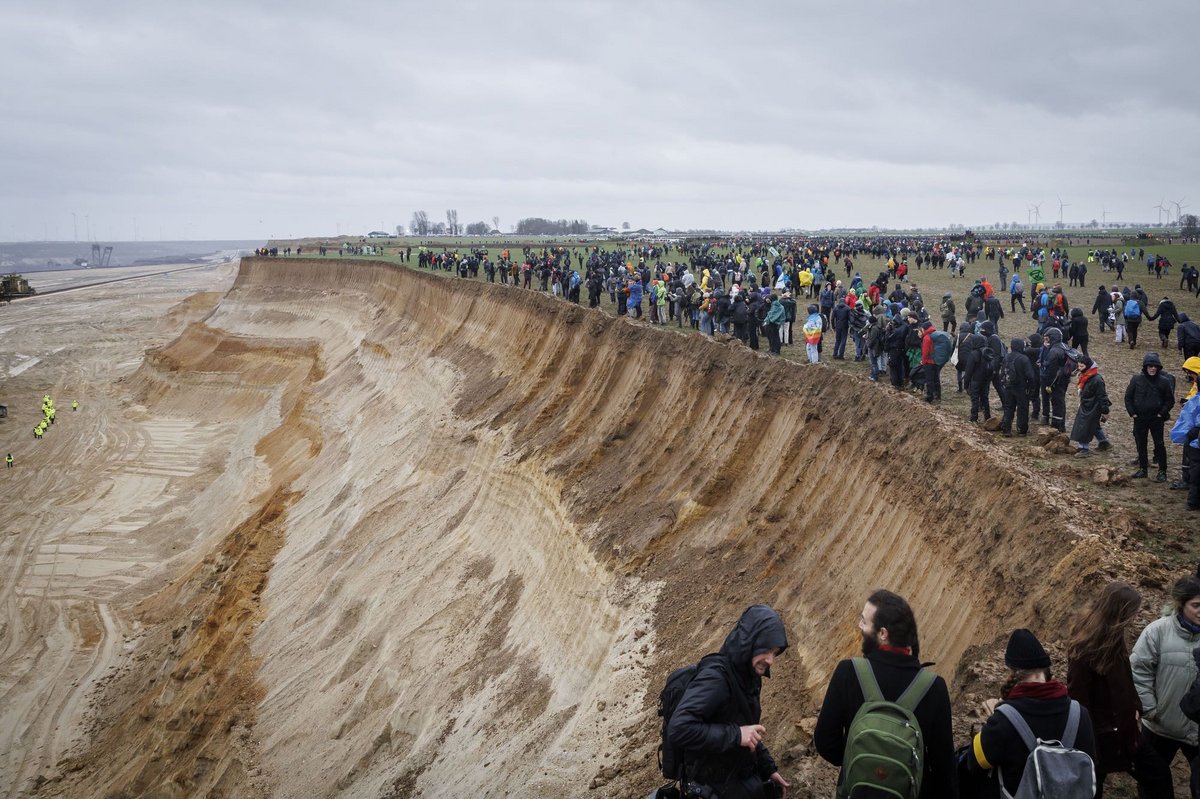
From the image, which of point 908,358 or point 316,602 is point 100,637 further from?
point 908,358

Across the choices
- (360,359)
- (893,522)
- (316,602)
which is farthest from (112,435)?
(893,522)

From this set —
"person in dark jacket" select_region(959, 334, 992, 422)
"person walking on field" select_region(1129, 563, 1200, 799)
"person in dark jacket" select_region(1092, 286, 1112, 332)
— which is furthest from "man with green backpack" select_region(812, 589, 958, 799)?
"person in dark jacket" select_region(1092, 286, 1112, 332)

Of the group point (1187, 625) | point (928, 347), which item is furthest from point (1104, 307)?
point (1187, 625)

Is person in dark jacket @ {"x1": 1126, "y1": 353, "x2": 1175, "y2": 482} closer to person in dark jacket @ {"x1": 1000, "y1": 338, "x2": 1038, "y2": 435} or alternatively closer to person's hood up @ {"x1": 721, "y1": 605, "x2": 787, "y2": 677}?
person in dark jacket @ {"x1": 1000, "y1": 338, "x2": 1038, "y2": 435}

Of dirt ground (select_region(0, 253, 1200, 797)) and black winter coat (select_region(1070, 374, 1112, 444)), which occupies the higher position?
black winter coat (select_region(1070, 374, 1112, 444))

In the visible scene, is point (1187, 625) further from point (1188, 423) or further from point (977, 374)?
point (977, 374)

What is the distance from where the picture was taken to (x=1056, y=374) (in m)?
14.5

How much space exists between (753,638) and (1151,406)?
9655 millimetres

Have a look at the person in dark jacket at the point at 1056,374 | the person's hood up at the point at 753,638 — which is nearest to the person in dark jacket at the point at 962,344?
the person in dark jacket at the point at 1056,374

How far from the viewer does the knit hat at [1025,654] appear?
174 inches

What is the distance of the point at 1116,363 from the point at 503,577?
1606 centimetres

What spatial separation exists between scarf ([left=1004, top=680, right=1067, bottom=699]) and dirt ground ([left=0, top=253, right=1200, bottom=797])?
2378 mm

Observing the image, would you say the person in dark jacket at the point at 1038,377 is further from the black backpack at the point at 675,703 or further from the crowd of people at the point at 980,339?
the black backpack at the point at 675,703

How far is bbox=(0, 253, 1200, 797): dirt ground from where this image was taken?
402 inches
